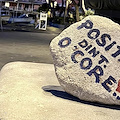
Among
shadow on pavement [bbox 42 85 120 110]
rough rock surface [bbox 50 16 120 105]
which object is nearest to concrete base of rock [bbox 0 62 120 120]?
shadow on pavement [bbox 42 85 120 110]

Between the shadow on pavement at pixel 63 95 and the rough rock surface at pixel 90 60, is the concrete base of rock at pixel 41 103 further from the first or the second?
the rough rock surface at pixel 90 60

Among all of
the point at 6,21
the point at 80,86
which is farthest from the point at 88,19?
the point at 6,21

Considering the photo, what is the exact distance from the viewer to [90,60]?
3.46 meters

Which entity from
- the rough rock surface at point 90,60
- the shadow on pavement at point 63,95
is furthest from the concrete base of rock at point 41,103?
the rough rock surface at point 90,60

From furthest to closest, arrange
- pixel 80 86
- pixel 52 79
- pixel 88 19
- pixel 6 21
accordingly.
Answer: pixel 6 21
pixel 52 79
pixel 88 19
pixel 80 86

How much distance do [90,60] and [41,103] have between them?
0.76 m

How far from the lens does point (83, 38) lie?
3549 millimetres

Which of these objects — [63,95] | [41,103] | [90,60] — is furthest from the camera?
[63,95]

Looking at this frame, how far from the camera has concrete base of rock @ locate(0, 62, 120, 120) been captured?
2.91 meters

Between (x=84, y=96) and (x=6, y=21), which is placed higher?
(x=84, y=96)

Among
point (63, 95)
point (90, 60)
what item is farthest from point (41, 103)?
point (90, 60)

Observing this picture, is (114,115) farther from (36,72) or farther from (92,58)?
(36,72)

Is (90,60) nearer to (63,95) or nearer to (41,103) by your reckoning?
(63,95)

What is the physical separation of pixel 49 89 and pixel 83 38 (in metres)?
0.80
